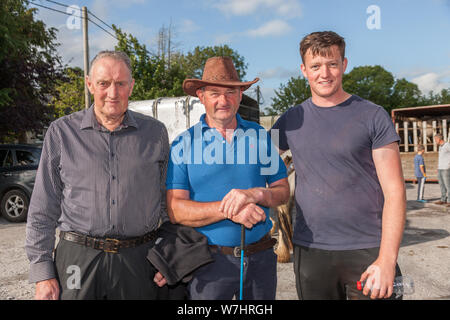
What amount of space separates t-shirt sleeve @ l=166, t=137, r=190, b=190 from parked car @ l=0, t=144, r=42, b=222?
8560mm

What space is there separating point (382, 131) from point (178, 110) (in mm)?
6162

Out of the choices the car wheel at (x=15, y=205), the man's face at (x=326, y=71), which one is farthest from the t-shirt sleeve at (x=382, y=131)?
the car wheel at (x=15, y=205)

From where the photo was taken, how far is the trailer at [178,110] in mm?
7793

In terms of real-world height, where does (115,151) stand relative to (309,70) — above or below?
below

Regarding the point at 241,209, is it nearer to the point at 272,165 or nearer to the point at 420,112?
the point at 272,165

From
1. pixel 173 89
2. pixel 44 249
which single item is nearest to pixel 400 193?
pixel 44 249

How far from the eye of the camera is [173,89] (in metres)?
16.9

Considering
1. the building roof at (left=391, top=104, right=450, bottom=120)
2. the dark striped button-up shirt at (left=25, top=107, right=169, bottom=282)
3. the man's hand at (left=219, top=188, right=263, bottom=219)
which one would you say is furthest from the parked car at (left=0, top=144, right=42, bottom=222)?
the building roof at (left=391, top=104, right=450, bottom=120)

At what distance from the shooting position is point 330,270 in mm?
2234

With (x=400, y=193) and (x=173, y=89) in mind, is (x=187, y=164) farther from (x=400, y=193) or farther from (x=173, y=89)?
(x=173, y=89)

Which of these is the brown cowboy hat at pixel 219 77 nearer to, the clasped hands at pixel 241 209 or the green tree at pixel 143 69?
the clasped hands at pixel 241 209

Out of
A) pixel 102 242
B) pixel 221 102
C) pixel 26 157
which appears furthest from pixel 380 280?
pixel 26 157

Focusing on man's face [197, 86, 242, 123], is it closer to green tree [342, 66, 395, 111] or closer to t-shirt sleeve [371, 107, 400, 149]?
t-shirt sleeve [371, 107, 400, 149]

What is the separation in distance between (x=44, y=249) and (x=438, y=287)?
4.91m
